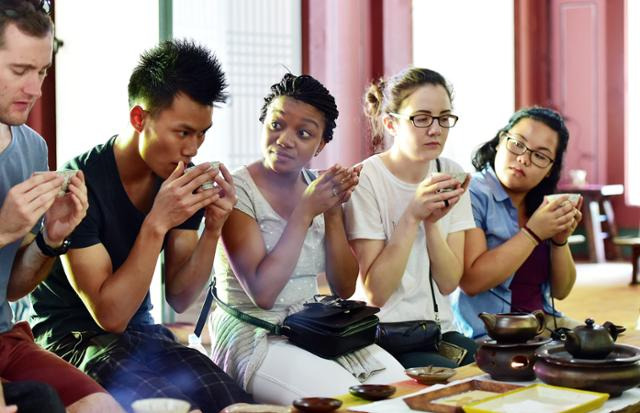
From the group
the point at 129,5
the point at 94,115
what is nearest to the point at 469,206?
the point at 94,115

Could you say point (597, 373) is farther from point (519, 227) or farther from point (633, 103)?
point (633, 103)

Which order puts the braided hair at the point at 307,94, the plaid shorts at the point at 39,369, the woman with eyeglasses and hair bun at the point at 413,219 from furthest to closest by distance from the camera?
the woman with eyeglasses and hair bun at the point at 413,219
the braided hair at the point at 307,94
the plaid shorts at the point at 39,369

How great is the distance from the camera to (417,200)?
287 centimetres

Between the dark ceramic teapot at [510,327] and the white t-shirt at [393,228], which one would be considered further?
the white t-shirt at [393,228]

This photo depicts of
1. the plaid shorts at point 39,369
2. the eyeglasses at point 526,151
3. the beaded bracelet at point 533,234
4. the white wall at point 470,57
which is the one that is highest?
the white wall at point 470,57

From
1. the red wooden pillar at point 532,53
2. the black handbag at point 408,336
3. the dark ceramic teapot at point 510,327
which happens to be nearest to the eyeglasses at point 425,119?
the black handbag at point 408,336

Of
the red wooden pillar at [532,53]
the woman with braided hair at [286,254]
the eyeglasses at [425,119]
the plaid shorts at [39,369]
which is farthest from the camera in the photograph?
the red wooden pillar at [532,53]

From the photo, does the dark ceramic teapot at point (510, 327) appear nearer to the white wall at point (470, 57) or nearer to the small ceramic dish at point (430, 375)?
the small ceramic dish at point (430, 375)

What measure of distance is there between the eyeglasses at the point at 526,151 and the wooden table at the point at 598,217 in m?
5.76

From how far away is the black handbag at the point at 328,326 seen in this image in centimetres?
252

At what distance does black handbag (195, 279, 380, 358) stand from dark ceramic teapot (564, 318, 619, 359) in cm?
63

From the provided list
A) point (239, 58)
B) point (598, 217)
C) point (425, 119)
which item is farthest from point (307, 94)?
point (598, 217)

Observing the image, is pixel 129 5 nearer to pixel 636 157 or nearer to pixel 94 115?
pixel 94 115

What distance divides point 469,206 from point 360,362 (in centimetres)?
84
